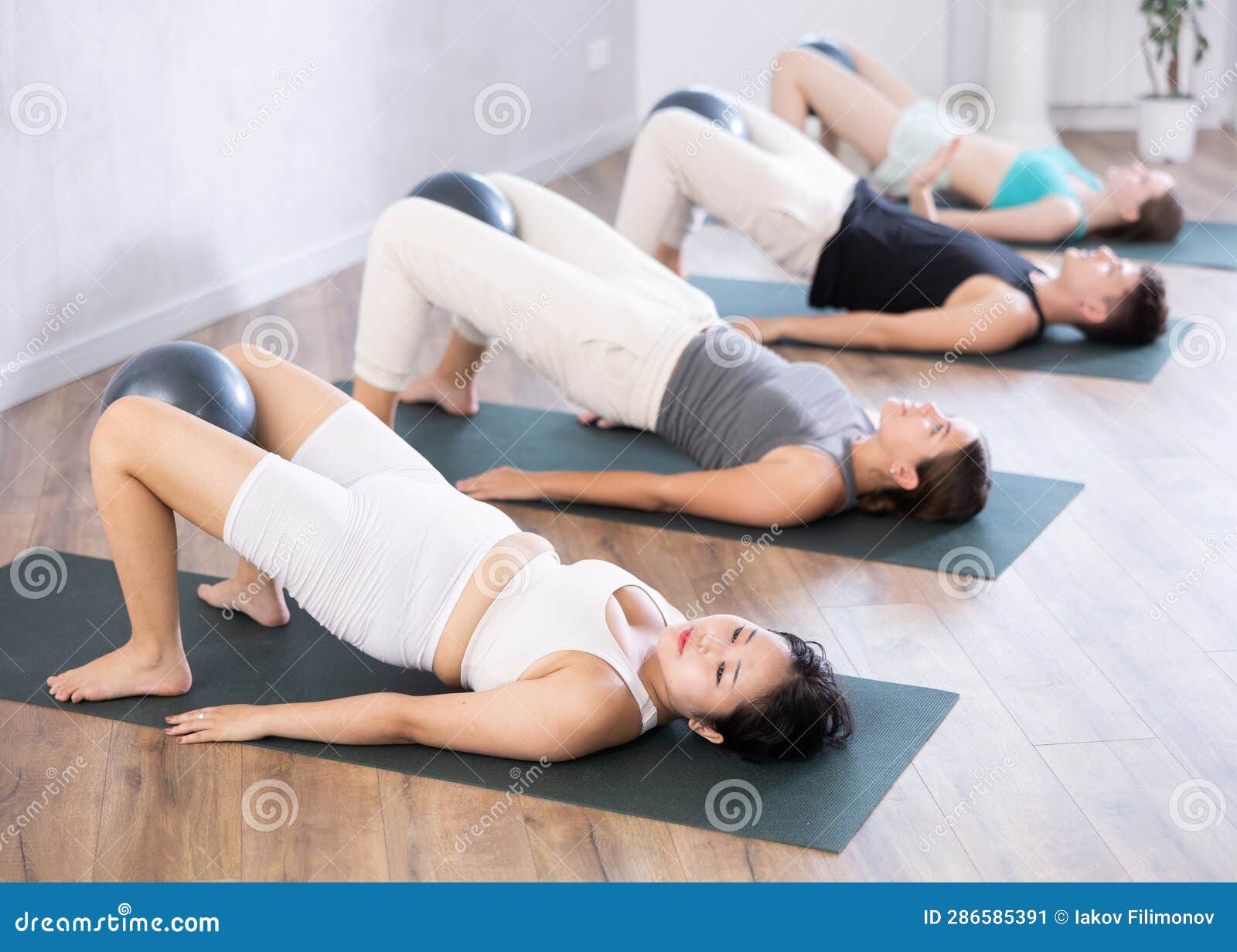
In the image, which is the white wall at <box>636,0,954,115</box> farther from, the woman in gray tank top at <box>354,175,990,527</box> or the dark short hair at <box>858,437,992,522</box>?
the dark short hair at <box>858,437,992,522</box>

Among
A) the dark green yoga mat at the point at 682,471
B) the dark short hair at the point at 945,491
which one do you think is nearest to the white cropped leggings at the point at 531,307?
the dark green yoga mat at the point at 682,471

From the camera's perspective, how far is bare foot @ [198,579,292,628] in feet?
7.53

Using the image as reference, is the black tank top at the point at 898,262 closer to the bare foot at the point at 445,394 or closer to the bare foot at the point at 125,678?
the bare foot at the point at 445,394

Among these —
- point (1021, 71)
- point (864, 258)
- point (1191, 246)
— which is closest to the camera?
point (864, 258)

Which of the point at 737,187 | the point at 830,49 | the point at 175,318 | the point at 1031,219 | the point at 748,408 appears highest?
the point at 830,49

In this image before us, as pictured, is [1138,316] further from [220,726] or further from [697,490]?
[220,726]

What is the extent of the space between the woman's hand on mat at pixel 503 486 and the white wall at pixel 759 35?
3953 millimetres

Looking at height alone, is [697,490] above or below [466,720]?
below

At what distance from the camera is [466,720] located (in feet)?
6.02

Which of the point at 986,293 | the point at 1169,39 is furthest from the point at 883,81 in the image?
the point at 1169,39

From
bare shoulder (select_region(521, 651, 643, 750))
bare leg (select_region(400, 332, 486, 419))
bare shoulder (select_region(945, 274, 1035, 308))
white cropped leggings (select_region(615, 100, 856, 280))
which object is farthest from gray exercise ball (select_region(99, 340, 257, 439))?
bare shoulder (select_region(945, 274, 1035, 308))

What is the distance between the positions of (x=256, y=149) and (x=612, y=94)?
8.37 feet

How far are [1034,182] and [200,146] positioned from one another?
2627 millimetres

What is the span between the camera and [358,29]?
426cm
